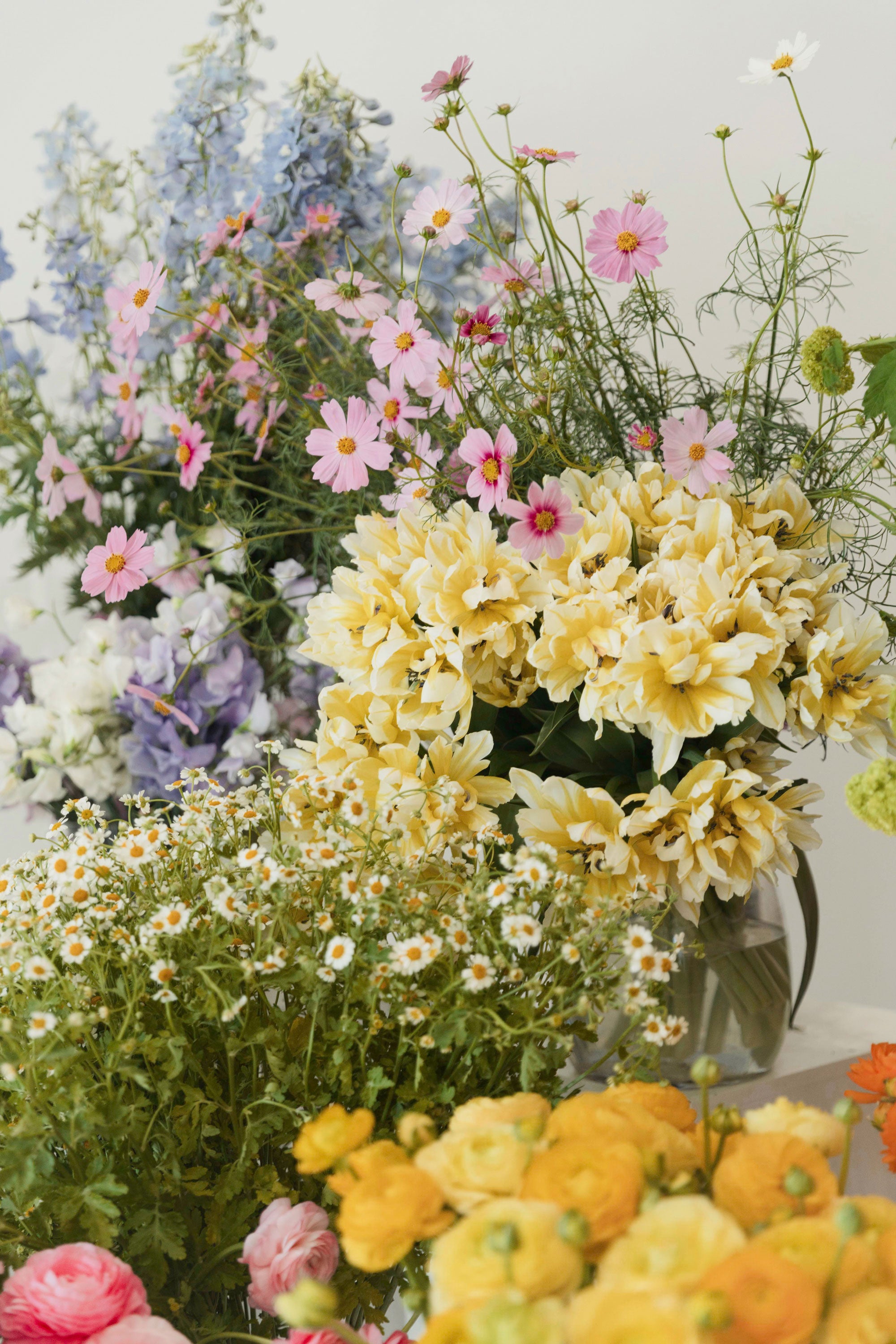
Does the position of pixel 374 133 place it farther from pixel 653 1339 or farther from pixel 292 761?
pixel 653 1339

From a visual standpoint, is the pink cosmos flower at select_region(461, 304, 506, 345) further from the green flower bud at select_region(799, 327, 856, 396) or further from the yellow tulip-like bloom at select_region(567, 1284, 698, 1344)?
the yellow tulip-like bloom at select_region(567, 1284, 698, 1344)

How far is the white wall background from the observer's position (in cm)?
97

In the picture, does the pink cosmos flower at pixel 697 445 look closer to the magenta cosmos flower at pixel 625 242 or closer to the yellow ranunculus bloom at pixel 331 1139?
the magenta cosmos flower at pixel 625 242

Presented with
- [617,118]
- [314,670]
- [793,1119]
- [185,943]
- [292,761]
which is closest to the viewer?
→ [793,1119]

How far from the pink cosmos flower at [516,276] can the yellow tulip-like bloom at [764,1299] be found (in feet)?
1.55

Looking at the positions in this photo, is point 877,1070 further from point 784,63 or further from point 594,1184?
point 784,63

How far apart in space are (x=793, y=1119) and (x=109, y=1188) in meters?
0.22

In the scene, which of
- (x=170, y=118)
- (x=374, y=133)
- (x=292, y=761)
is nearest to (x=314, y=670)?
(x=292, y=761)

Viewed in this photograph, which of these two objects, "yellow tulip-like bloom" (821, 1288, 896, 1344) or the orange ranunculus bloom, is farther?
the orange ranunculus bloom

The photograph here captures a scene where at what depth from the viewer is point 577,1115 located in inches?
10.6

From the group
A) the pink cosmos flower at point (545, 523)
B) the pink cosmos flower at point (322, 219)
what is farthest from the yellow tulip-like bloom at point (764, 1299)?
the pink cosmos flower at point (322, 219)

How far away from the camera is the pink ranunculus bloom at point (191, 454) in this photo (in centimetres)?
73

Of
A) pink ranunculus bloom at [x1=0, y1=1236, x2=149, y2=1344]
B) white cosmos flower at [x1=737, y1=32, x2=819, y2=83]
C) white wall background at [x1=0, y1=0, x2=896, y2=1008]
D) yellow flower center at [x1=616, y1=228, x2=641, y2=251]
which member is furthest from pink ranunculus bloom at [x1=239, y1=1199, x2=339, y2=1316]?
white wall background at [x1=0, y1=0, x2=896, y2=1008]

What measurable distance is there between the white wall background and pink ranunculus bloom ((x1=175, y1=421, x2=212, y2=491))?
18.2 inches
